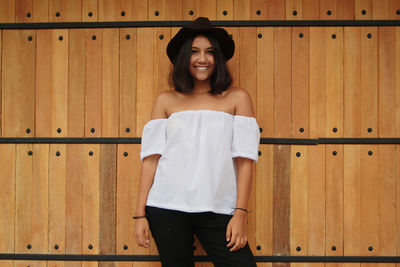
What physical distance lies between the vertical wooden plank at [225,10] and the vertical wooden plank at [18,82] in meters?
0.91

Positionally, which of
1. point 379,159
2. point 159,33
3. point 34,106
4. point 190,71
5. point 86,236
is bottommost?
point 86,236

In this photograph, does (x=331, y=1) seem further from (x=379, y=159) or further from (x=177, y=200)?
(x=177, y=200)

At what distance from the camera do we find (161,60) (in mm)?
1779

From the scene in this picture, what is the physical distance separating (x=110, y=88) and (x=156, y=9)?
0.44 meters

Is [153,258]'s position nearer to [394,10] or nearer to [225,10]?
[225,10]

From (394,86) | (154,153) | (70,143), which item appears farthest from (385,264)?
(70,143)

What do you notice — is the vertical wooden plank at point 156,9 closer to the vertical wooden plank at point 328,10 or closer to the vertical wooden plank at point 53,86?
the vertical wooden plank at point 53,86

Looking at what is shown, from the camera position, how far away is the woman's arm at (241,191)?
135 cm

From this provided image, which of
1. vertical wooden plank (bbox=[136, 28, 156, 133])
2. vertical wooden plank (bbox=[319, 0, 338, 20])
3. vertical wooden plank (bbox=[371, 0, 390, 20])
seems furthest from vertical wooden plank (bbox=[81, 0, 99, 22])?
vertical wooden plank (bbox=[371, 0, 390, 20])

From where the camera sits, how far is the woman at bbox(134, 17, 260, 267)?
1.38 meters

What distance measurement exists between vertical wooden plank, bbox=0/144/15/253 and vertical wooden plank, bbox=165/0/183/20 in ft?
3.23

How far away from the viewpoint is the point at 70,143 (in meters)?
1.79

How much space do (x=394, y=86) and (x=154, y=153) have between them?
116cm

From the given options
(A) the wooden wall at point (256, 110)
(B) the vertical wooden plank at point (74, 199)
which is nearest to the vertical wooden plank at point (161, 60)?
(A) the wooden wall at point (256, 110)
